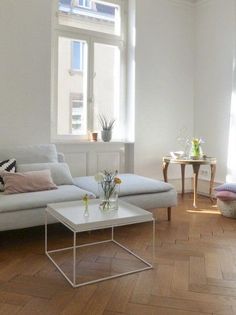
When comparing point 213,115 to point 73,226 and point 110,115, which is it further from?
point 73,226

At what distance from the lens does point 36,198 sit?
Result: 9.19ft

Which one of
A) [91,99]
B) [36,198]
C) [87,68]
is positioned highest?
[87,68]

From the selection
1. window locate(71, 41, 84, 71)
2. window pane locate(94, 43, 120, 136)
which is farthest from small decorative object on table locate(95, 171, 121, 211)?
window locate(71, 41, 84, 71)

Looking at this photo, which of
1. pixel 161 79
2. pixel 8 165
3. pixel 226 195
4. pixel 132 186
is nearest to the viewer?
pixel 8 165

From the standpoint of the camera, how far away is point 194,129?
5.13 metres

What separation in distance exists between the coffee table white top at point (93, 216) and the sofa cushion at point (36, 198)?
7.3 inches

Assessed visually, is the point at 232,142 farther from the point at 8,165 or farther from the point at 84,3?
the point at 8,165

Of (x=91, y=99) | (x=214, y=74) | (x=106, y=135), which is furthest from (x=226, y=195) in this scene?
(x=91, y=99)

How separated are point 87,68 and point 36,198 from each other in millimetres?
2211

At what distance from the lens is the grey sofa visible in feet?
8.84

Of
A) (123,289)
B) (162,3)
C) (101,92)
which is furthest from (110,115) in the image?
(123,289)

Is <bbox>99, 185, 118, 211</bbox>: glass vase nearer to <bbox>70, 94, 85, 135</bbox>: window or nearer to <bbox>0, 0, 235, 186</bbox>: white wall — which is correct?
<bbox>0, 0, 235, 186</bbox>: white wall

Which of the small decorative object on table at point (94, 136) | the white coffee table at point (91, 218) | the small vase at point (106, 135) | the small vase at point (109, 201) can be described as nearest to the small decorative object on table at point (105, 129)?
the small vase at point (106, 135)

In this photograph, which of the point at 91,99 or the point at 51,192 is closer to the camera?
the point at 51,192
